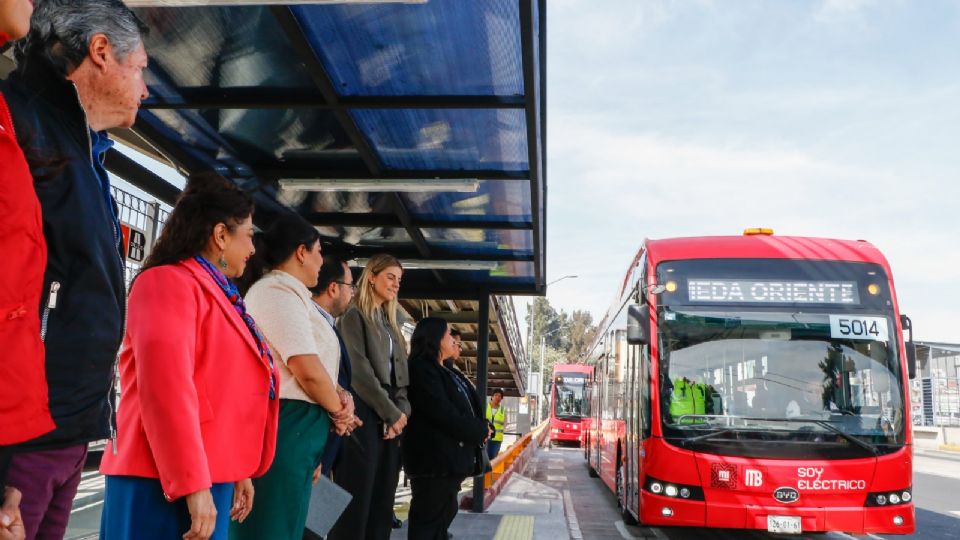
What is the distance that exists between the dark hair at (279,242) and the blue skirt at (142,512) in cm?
156

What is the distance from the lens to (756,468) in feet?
26.7

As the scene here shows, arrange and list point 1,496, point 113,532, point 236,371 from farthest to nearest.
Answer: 1. point 236,371
2. point 113,532
3. point 1,496

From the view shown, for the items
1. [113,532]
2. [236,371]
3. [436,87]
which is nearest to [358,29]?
[436,87]

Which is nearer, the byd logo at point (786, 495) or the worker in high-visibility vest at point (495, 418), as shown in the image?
the byd logo at point (786, 495)

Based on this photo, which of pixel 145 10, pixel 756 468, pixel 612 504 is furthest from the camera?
pixel 612 504

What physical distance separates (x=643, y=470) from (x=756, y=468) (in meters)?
1.13

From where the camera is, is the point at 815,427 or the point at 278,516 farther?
the point at 815,427

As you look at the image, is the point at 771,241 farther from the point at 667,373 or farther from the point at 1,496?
the point at 1,496

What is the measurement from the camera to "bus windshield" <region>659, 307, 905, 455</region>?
325 inches

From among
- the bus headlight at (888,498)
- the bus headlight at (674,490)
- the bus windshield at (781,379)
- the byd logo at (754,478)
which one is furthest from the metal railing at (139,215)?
the bus headlight at (888,498)

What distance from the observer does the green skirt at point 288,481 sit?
3336 mm

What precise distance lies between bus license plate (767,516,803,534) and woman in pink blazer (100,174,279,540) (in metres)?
6.44

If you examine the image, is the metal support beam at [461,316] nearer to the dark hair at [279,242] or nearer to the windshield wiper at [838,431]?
the windshield wiper at [838,431]

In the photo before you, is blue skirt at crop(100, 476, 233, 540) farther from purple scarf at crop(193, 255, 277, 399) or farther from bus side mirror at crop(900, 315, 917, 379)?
bus side mirror at crop(900, 315, 917, 379)
